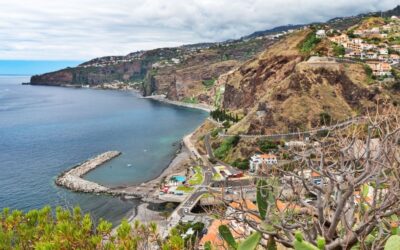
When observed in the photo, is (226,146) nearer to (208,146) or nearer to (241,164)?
(208,146)

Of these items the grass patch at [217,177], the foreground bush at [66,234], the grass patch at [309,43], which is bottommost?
the grass patch at [217,177]

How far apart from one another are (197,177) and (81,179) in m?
15.0

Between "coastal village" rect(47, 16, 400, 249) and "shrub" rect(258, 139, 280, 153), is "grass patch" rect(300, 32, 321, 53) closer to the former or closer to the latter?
"coastal village" rect(47, 16, 400, 249)

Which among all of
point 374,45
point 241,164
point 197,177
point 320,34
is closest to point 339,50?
point 374,45

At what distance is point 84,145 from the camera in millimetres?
75125

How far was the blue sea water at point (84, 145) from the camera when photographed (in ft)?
152

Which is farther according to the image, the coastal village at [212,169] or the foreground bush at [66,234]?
the coastal village at [212,169]

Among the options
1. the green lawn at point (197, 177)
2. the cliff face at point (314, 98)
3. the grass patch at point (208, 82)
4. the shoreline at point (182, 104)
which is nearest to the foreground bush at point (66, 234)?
the green lawn at point (197, 177)

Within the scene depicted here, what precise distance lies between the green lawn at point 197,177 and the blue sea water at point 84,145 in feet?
20.4

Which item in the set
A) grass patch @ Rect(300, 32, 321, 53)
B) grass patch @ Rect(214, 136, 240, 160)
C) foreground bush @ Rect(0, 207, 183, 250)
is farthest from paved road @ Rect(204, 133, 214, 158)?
foreground bush @ Rect(0, 207, 183, 250)

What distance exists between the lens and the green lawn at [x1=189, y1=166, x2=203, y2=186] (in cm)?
4920

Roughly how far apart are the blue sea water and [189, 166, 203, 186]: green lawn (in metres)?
6.23

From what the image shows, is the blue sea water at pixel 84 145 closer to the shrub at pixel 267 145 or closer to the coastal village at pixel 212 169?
the coastal village at pixel 212 169

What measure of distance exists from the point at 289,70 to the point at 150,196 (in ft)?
136
